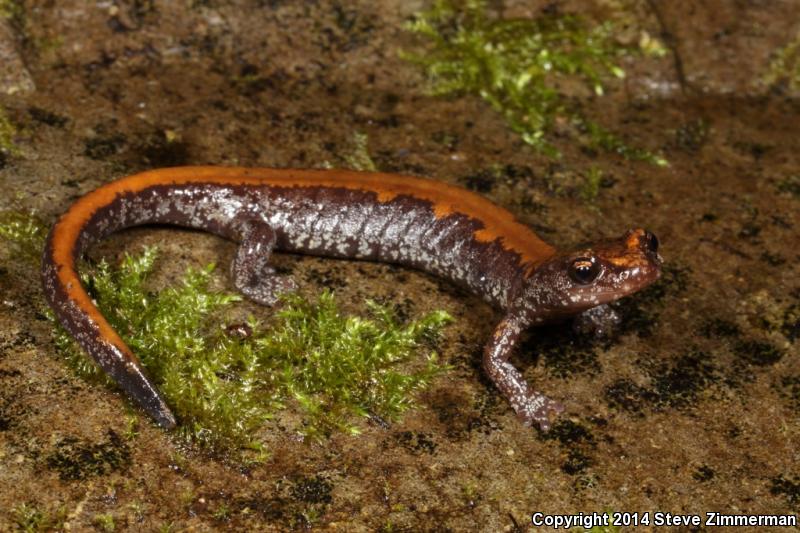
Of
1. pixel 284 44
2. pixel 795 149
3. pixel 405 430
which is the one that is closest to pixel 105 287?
pixel 405 430

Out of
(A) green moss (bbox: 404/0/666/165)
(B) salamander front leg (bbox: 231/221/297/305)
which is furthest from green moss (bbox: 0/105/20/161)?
(A) green moss (bbox: 404/0/666/165)

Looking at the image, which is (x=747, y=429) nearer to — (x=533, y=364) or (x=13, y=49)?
(x=533, y=364)

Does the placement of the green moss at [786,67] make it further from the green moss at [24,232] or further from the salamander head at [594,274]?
the green moss at [24,232]

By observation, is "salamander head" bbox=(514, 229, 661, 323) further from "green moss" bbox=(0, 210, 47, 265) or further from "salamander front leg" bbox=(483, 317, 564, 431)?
"green moss" bbox=(0, 210, 47, 265)

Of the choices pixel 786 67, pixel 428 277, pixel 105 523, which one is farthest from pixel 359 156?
pixel 786 67

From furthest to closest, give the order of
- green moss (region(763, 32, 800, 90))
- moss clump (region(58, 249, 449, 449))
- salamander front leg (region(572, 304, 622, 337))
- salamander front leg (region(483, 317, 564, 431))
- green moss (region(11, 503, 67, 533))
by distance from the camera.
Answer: green moss (region(763, 32, 800, 90)), salamander front leg (region(572, 304, 622, 337)), salamander front leg (region(483, 317, 564, 431)), moss clump (region(58, 249, 449, 449)), green moss (region(11, 503, 67, 533))

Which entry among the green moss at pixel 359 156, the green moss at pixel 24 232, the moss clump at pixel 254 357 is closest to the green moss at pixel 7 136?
the green moss at pixel 24 232
